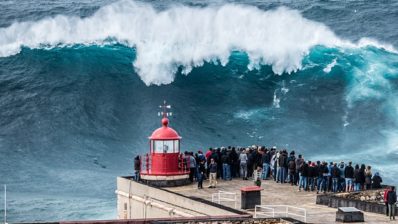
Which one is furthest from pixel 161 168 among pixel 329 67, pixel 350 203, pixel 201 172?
pixel 329 67

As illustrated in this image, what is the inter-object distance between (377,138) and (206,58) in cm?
1457

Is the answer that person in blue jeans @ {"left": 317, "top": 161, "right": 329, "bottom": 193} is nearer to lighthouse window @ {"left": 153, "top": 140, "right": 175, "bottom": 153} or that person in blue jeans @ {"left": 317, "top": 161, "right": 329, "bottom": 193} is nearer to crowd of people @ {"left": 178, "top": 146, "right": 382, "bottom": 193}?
crowd of people @ {"left": 178, "top": 146, "right": 382, "bottom": 193}

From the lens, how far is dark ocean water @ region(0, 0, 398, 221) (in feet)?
162

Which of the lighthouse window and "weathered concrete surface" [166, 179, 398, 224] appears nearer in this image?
"weathered concrete surface" [166, 179, 398, 224]

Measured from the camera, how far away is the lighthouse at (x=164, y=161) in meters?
39.2

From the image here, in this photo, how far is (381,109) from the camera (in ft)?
192

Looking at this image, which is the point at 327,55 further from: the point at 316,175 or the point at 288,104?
the point at 316,175

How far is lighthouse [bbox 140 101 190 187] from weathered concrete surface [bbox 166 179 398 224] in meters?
0.49

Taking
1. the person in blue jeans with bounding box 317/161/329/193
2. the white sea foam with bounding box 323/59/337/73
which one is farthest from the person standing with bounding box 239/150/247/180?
the white sea foam with bounding box 323/59/337/73

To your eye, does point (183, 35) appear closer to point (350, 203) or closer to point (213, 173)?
point (213, 173)

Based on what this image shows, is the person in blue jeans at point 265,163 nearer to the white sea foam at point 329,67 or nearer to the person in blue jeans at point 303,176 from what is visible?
the person in blue jeans at point 303,176

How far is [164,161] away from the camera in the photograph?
39312 millimetres

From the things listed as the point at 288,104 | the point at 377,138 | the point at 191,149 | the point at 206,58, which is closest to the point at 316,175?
the point at 191,149

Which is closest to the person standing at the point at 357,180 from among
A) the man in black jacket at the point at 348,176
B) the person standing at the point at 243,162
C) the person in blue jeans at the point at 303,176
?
the man in black jacket at the point at 348,176
